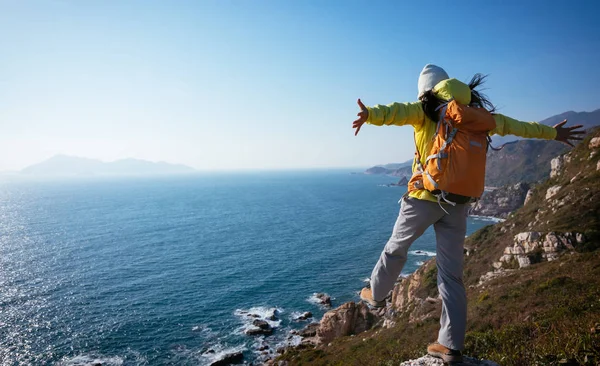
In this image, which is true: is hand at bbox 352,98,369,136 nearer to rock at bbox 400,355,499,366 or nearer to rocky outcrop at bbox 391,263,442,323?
rock at bbox 400,355,499,366

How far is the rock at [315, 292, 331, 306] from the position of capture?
40.5 metres

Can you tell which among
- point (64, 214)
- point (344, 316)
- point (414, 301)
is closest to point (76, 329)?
point (344, 316)

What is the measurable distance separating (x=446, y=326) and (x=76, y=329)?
133ft

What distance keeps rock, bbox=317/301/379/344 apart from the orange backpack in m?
31.5

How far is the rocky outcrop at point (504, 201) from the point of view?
311 feet

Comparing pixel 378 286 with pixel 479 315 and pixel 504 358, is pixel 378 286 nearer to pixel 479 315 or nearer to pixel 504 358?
pixel 504 358

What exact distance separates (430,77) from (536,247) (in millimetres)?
33549

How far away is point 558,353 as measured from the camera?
4.98 m

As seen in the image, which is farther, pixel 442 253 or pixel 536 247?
pixel 536 247

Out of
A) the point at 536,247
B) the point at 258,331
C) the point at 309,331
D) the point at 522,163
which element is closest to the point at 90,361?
the point at 258,331

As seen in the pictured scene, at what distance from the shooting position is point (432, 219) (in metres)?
4.17

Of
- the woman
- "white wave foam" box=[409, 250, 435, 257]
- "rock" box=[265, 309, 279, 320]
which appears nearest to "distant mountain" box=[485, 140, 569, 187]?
"white wave foam" box=[409, 250, 435, 257]

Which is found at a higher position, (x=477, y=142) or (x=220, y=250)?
(x=477, y=142)

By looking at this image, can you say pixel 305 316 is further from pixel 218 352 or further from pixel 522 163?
pixel 522 163
